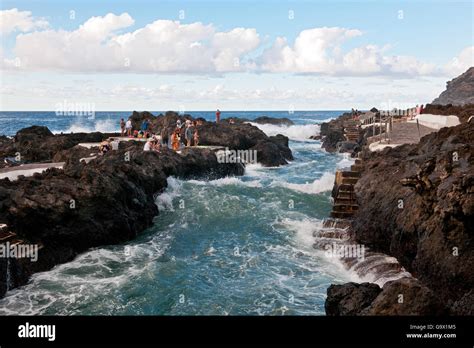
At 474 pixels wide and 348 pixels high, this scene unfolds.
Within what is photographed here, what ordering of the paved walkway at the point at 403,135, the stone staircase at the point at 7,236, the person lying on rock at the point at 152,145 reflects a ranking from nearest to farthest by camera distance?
the stone staircase at the point at 7,236 → the paved walkway at the point at 403,135 → the person lying on rock at the point at 152,145

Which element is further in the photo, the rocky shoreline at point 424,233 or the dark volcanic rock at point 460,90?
the dark volcanic rock at point 460,90

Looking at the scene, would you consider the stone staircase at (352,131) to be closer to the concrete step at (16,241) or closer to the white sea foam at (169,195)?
the white sea foam at (169,195)

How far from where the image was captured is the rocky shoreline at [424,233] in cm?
726

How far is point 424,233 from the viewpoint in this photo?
11.6m

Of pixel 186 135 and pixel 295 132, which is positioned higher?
pixel 295 132

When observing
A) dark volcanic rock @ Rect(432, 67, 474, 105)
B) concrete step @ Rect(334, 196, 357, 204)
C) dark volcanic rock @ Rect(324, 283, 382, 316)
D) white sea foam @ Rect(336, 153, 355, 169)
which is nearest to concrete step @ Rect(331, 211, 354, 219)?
concrete step @ Rect(334, 196, 357, 204)

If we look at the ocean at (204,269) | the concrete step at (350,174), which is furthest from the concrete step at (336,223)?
the concrete step at (350,174)

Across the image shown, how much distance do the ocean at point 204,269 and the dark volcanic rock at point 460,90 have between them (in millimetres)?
80150

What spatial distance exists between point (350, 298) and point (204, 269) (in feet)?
22.8

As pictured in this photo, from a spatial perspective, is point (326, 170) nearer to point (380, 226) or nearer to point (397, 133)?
point (397, 133)

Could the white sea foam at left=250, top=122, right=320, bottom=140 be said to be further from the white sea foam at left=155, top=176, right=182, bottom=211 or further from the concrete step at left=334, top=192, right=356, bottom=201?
the concrete step at left=334, top=192, right=356, bottom=201

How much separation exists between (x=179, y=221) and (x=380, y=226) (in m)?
9.03

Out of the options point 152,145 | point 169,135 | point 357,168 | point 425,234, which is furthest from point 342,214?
point 169,135

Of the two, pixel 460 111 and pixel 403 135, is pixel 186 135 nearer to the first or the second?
pixel 403 135
